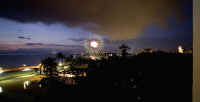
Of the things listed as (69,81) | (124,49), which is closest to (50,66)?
(69,81)

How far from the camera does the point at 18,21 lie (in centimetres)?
242

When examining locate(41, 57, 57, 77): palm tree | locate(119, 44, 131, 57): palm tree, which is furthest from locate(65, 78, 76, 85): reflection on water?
locate(119, 44, 131, 57): palm tree

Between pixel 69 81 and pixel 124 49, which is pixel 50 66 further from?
pixel 124 49

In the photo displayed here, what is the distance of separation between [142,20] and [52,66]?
9.61 ft

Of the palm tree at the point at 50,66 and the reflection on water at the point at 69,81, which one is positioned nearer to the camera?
the reflection on water at the point at 69,81

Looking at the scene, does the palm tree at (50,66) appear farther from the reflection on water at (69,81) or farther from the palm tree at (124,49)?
the palm tree at (124,49)

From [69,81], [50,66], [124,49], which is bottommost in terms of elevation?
[69,81]

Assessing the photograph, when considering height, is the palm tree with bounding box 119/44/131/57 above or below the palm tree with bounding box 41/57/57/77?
above

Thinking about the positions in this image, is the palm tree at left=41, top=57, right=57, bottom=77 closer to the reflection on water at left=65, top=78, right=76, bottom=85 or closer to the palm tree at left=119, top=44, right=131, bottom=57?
the reflection on water at left=65, top=78, right=76, bottom=85

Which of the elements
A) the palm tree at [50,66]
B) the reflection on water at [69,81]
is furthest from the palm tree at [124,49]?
the palm tree at [50,66]

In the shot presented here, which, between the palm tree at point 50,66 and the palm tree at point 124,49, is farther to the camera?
the palm tree at point 50,66

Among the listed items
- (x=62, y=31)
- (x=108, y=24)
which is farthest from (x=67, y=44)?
(x=108, y=24)

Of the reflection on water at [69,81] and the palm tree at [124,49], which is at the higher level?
the palm tree at [124,49]

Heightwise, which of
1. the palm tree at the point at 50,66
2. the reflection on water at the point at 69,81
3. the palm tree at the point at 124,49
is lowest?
the reflection on water at the point at 69,81
